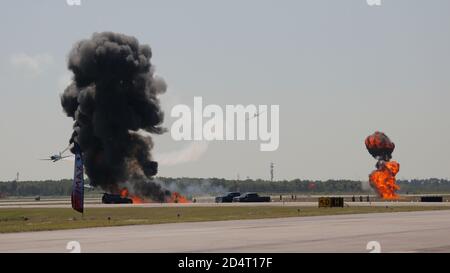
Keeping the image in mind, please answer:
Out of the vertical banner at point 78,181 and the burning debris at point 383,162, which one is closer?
the vertical banner at point 78,181

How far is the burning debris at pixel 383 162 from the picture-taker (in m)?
174

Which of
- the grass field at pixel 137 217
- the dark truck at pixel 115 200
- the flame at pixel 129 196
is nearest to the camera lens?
the grass field at pixel 137 217

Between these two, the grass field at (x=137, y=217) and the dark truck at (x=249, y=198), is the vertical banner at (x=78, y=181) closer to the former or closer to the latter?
the grass field at (x=137, y=217)

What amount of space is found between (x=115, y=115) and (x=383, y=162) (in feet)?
211

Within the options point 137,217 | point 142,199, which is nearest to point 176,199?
point 142,199

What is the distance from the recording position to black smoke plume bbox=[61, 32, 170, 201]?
144625 mm

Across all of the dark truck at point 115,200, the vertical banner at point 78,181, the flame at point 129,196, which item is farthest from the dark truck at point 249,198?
the vertical banner at point 78,181

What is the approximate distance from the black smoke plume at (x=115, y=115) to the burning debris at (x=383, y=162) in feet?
165

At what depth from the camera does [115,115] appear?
143375mm

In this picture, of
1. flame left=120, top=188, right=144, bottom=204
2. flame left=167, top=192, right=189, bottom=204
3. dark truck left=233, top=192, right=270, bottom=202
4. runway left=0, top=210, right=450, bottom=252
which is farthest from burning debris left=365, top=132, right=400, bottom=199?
runway left=0, top=210, right=450, bottom=252

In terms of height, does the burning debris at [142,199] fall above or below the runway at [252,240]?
above

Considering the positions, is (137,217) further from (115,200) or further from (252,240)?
(115,200)

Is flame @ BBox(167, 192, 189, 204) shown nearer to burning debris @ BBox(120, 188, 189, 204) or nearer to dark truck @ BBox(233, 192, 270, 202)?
burning debris @ BBox(120, 188, 189, 204)
